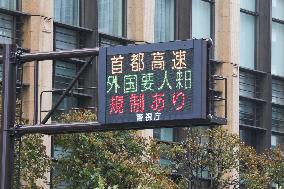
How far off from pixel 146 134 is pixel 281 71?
44.9 feet

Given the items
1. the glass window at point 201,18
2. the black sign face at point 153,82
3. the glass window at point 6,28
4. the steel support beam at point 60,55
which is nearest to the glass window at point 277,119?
the glass window at point 201,18

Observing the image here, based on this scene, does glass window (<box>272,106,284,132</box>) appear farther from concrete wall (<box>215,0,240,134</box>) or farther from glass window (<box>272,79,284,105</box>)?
concrete wall (<box>215,0,240,134</box>)

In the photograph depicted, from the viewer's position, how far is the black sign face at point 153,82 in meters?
17.6

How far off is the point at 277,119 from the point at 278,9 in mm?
5335

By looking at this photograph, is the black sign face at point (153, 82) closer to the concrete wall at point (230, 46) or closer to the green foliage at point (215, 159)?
the green foliage at point (215, 159)

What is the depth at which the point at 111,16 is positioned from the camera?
141ft

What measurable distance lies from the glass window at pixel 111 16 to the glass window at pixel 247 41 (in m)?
9.28

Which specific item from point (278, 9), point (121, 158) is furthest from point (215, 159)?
point (278, 9)

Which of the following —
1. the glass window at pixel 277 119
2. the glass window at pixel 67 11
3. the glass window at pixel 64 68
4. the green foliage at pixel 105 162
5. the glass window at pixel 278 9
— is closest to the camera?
the green foliage at pixel 105 162

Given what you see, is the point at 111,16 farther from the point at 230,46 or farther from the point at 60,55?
the point at 60,55

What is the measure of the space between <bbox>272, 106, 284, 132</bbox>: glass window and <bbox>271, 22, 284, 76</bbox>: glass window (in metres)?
1.75

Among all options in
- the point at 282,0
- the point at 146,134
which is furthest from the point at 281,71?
the point at 146,134

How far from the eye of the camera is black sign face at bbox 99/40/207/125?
1759 cm

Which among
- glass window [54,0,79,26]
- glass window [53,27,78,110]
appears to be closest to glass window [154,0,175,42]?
glass window [54,0,79,26]
